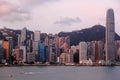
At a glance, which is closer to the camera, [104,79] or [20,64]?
[104,79]

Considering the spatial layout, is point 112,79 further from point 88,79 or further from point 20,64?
point 20,64

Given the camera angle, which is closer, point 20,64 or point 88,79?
point 88,79

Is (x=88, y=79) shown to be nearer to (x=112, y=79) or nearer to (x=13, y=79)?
(x=112, y=79)

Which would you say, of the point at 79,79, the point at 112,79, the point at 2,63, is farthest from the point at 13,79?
the point at 2,63

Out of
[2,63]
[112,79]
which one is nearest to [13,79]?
[112,79]

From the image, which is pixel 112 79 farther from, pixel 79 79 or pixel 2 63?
pixel 2 63

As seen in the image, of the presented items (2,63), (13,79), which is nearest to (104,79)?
(13,79)

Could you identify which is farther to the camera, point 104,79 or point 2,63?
point 2,63
